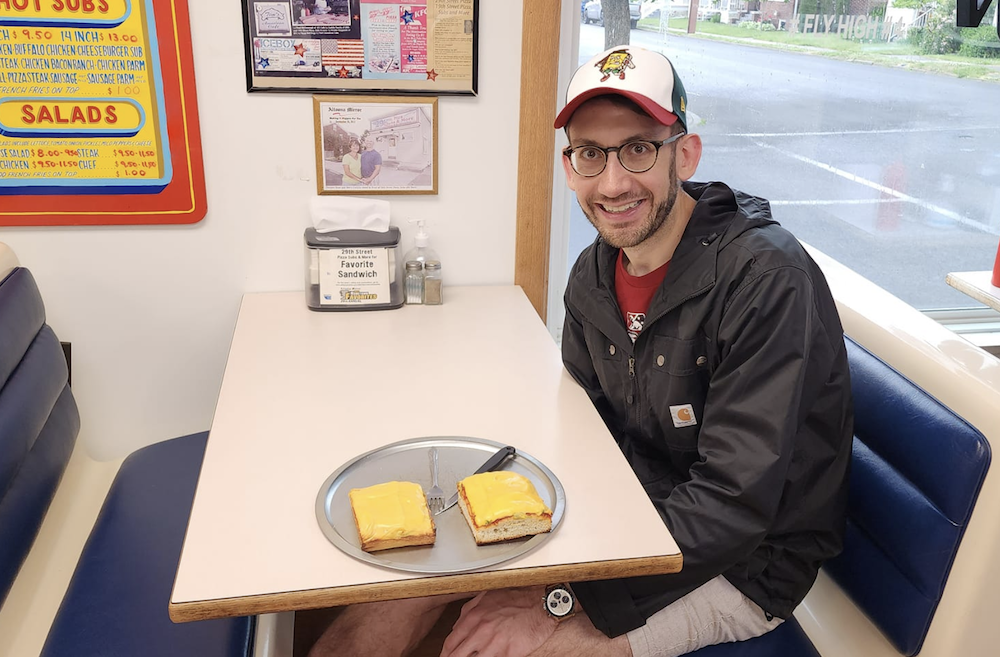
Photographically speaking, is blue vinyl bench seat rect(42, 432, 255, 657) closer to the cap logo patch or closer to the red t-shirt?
the red t-shirt

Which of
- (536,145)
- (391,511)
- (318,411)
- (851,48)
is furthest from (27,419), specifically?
(851,48)

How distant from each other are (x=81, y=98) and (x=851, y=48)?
77.0 inches

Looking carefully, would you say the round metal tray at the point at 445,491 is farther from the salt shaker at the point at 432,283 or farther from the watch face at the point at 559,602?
the salt shaker at the point at 432,283

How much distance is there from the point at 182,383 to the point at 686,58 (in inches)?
61.0

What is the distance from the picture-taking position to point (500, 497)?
1.10 m

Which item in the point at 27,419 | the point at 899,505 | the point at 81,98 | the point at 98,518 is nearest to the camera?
the point at 899,505

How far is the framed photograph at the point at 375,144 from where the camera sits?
1880 millimetres

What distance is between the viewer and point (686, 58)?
2.28 metres

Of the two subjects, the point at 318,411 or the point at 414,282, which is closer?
the point at 318,411

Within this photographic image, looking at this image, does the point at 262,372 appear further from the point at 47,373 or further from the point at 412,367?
the point at 47,373

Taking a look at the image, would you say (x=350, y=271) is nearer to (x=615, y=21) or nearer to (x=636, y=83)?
(x=636, y=83)

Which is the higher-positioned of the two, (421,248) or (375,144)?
(375,144)

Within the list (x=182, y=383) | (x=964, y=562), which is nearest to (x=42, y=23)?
(x=182, y=383)

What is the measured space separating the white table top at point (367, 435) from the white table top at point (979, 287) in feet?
3.04
